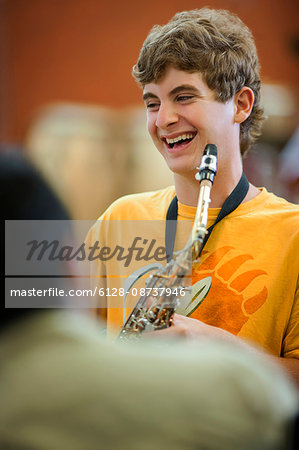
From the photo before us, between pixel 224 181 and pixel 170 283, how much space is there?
1.87 feet

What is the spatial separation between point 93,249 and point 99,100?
3.63 m

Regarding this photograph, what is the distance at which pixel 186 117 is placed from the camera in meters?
2.15

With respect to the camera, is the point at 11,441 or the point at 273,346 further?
the point at 273,346

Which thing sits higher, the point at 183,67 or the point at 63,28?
the point at 63,28

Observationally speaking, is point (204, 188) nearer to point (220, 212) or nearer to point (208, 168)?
point (208, 168)

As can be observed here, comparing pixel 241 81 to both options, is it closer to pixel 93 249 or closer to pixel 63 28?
pixel 93 249

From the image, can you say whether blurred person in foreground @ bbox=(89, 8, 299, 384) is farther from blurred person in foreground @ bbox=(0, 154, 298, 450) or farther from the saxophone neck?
blurred person in foreground @ bbox=(0, 154, 298, 450)

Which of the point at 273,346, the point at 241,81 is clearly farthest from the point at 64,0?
the point at 273,346

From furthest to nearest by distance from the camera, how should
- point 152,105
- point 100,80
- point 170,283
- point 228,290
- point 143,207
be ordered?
1. point 100,80
2. point 143,207
3. point 152,105
4. point 228,290
5. point 170,283

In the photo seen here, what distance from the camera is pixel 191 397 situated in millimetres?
1250

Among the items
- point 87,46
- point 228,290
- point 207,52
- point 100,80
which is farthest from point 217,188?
point 87,46

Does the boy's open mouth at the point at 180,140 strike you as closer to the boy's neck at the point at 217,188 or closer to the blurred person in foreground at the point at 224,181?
the blurred person in foreground at the point at 224,181

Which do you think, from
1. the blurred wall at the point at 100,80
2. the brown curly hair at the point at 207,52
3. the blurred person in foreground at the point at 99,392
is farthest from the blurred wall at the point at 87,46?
the blurred person in foreground at the point at 99,392

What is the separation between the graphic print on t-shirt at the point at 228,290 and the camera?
207cm
